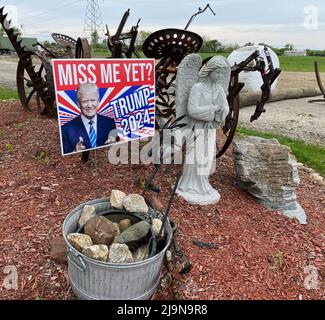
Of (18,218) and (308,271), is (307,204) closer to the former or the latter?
(308,271)

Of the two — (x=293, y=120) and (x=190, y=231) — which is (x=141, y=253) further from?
(x=293, y=120)

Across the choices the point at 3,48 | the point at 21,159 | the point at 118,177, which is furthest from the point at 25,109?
the point at 3,48

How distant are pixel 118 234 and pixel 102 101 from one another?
1.21 metres

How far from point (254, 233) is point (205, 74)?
146 cm

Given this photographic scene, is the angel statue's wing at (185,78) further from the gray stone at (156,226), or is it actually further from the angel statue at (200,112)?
the gray stone at (156,226)

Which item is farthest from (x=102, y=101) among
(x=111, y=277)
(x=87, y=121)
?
(x=111, y=277)

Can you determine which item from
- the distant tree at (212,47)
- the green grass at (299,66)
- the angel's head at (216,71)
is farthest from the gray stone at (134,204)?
the distant tree at (212,47)

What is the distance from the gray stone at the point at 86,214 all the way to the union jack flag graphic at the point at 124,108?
0.73 metres

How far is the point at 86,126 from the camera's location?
279 cm

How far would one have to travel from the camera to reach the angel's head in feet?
9.41

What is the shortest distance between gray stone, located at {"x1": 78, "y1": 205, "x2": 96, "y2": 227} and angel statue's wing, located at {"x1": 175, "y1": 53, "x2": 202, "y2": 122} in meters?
1.28

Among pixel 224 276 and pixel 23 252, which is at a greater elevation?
pixel 23 252

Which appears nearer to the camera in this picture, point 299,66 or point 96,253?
point 96,253

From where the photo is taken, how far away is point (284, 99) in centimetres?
1216
